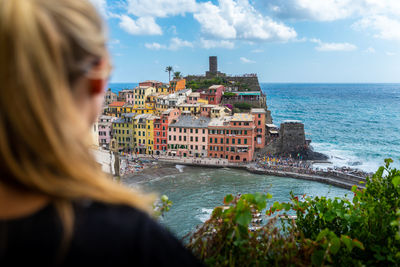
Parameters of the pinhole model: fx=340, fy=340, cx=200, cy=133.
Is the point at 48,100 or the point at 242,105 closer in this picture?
the point at 48,100

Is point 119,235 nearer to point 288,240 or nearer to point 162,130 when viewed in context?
point 288,240

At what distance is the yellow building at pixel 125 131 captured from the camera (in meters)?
42.2

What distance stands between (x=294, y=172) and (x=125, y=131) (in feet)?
68.6

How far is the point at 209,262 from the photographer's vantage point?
2.20 m

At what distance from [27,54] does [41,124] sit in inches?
6.4

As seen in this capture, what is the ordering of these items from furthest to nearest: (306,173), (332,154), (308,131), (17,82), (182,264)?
(308,131) < (332,154) < (306,173) < (182,264) < (17,82)

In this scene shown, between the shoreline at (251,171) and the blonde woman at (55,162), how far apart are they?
30721 millimetres

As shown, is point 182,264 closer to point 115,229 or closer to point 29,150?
point 115,229

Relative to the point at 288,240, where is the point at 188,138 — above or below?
below

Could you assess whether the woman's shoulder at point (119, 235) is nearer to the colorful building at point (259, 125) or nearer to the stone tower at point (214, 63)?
the colorful building at point (259, 125)

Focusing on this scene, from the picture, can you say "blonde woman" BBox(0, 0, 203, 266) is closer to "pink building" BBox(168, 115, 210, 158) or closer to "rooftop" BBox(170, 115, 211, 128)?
"pink building" BBox(168, 115, 210, 158)

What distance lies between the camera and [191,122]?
4009 centimetres

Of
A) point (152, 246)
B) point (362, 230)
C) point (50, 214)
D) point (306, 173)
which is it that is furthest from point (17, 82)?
point (306, 173)

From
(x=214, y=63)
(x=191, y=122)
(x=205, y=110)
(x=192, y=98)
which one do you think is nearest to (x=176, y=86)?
(x=192, y=98)
